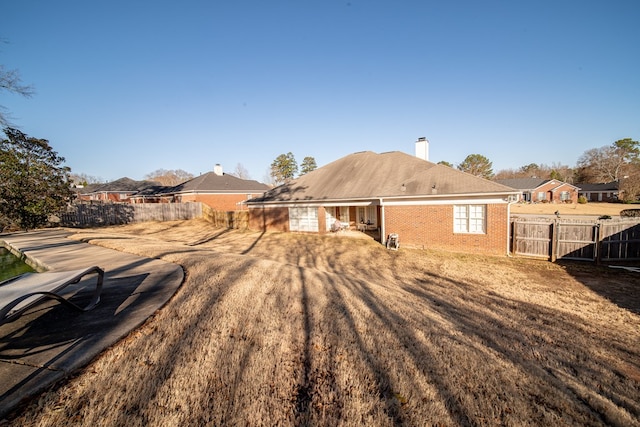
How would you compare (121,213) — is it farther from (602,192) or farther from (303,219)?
(602,192)

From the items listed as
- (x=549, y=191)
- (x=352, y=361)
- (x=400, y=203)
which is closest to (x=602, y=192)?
(x=549, y=191)

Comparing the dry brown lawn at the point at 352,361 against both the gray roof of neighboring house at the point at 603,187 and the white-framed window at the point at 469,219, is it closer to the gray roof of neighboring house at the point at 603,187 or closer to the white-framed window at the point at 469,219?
the white-framed window at the point at 469,219

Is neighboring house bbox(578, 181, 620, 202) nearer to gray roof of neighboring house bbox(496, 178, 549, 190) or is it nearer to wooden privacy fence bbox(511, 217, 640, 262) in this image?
gray roof of neighboring house bbox(496, 178, 549, 190)

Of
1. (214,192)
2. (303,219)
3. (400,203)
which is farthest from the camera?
(214,192)

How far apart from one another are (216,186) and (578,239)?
32.1m

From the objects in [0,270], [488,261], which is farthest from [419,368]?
[0,270]

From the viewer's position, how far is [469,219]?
1268 cm

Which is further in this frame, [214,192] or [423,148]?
[214,192]

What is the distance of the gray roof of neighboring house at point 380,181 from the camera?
1303 centimetres

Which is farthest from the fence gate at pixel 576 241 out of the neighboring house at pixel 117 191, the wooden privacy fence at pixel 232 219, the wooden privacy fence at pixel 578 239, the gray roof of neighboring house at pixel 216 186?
the neighboring house at pixel 117 191

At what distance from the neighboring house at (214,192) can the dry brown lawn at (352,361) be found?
2647 cm

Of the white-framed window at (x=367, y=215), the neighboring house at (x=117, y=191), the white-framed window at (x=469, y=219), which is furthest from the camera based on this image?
the neighboring house at (x=117, y=191)

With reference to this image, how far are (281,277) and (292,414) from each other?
4262 mm

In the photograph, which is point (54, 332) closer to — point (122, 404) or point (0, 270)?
point (122, 404)
